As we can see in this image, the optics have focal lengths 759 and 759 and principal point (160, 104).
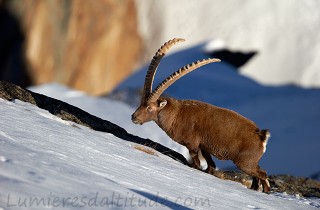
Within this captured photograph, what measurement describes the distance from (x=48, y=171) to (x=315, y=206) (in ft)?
19.8

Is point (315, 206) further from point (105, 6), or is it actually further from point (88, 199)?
point (105, 6)

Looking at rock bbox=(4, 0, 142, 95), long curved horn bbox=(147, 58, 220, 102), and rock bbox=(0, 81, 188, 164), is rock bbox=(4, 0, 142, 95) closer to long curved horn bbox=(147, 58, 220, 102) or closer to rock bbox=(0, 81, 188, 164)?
rock bbox=(0, 81, 188, 164)

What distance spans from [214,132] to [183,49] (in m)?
22.1

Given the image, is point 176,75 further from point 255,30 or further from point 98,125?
point 255,30

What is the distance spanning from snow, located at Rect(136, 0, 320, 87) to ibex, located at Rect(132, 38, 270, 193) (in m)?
21.6

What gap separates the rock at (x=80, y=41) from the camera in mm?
33250

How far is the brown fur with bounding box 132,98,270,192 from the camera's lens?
42.5ft

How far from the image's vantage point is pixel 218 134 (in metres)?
13.1

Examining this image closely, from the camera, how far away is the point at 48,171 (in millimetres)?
8219

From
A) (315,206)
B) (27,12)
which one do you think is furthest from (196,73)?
(315,206)

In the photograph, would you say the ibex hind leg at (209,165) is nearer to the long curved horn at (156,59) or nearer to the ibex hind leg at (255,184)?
the ibex hind leg at (255,184)

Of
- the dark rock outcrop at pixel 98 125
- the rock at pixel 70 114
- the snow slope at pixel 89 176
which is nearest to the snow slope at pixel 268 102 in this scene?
the dark rock outcrop at pixel 98 125

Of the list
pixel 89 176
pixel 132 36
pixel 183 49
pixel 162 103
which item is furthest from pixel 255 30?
pixel 89 176

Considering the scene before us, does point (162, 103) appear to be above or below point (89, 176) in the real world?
above
